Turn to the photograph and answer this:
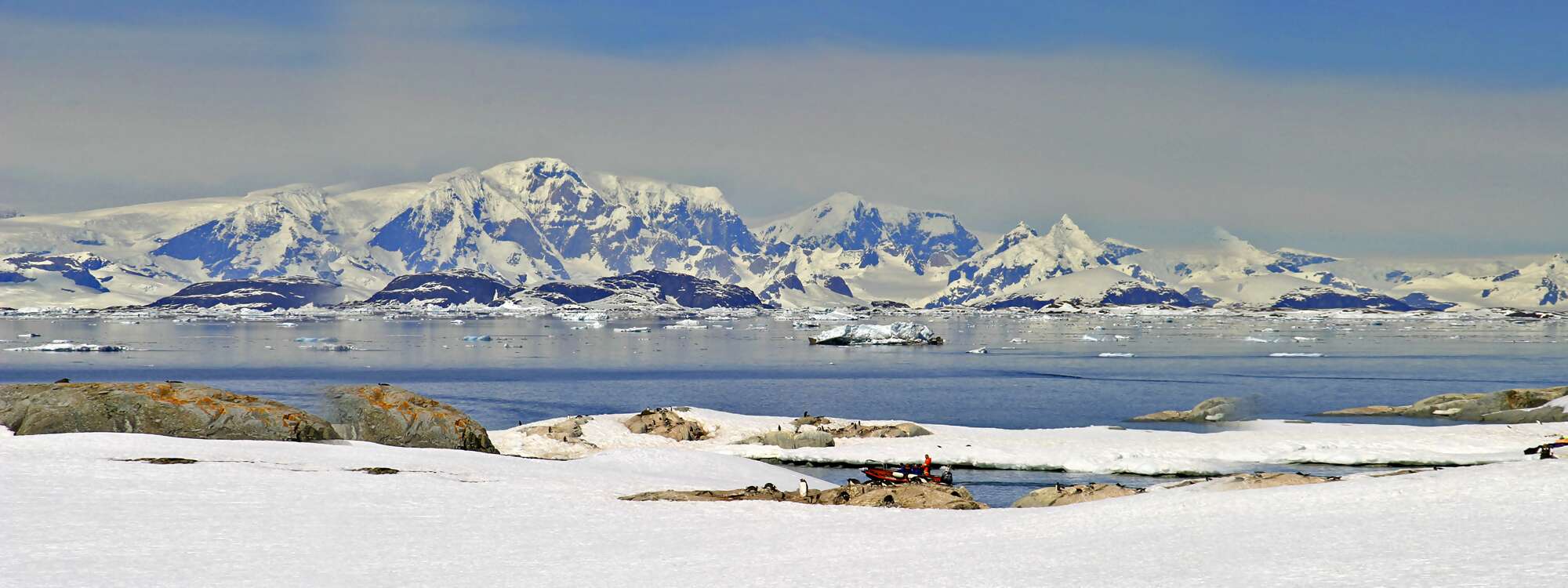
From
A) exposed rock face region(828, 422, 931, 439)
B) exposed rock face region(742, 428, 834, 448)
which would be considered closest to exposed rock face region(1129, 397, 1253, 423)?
exposed rock face region(828, 422, 931, 439)

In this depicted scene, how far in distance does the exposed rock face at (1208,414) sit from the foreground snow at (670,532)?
159 ft

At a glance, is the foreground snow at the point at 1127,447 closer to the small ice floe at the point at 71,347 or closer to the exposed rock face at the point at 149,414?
the exposed rock face at the point at 149,414

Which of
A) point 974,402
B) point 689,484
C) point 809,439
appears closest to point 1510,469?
point 689,484

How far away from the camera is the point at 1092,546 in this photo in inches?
818

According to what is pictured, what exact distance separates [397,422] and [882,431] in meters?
25.9

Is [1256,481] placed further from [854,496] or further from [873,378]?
[873,378]

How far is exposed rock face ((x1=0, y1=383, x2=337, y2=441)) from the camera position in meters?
37.7

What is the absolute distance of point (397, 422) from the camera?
44.2m

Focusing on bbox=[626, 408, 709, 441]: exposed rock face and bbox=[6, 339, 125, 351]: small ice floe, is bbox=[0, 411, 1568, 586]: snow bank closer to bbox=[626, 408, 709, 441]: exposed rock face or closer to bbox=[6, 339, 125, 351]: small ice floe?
bbox=[626, 408, 709, 441]: exposed rock face

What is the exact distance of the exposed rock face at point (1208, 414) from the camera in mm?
73938

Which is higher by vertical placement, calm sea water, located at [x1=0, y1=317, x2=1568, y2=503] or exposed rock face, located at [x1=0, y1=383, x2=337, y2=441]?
exposed rock face, located at [x1=0, y1=383, x2=337, y2=441]

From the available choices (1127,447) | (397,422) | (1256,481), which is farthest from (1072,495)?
(397,422)

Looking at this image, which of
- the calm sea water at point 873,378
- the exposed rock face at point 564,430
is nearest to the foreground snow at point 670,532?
the calm sea water at point 873,378

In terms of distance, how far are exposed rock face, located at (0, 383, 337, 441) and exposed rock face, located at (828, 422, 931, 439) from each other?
27.6 m
